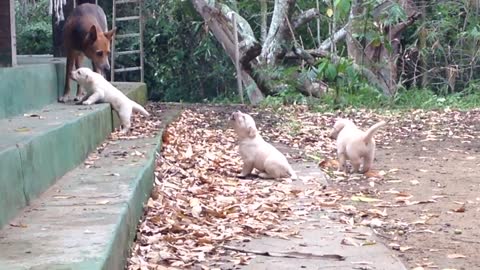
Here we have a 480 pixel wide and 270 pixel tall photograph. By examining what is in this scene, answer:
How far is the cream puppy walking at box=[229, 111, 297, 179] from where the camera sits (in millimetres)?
6520

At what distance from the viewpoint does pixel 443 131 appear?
32.0ft

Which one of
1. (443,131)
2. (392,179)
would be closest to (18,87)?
(392,179)

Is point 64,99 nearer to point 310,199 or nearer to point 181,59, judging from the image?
point 310,199

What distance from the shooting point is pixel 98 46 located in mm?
7469

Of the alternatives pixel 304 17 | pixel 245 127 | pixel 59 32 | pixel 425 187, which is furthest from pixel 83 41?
pixel 304 17

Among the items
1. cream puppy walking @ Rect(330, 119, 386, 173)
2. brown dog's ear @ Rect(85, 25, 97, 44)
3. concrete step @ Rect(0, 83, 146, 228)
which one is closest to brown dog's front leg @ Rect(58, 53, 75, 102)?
brown dog's ear @ Rect(85, 25, 97, 44)

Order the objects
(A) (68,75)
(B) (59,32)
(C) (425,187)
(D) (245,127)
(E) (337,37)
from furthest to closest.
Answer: (E) (337,37) < (B) (59,32) < (A) (68,75) < (D) (245,127) < (C) (425,187)

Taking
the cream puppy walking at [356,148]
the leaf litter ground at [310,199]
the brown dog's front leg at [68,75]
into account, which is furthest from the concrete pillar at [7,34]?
the cream puppy walking at [356,148]

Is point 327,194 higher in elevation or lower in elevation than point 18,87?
lower

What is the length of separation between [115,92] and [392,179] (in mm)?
2594

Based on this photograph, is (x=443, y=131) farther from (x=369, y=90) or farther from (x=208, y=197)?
(x=208, y=197)

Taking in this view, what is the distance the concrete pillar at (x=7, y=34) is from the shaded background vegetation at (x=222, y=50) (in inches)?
329

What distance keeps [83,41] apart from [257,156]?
2.10 metres

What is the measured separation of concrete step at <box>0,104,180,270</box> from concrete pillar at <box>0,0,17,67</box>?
3.65 feet
